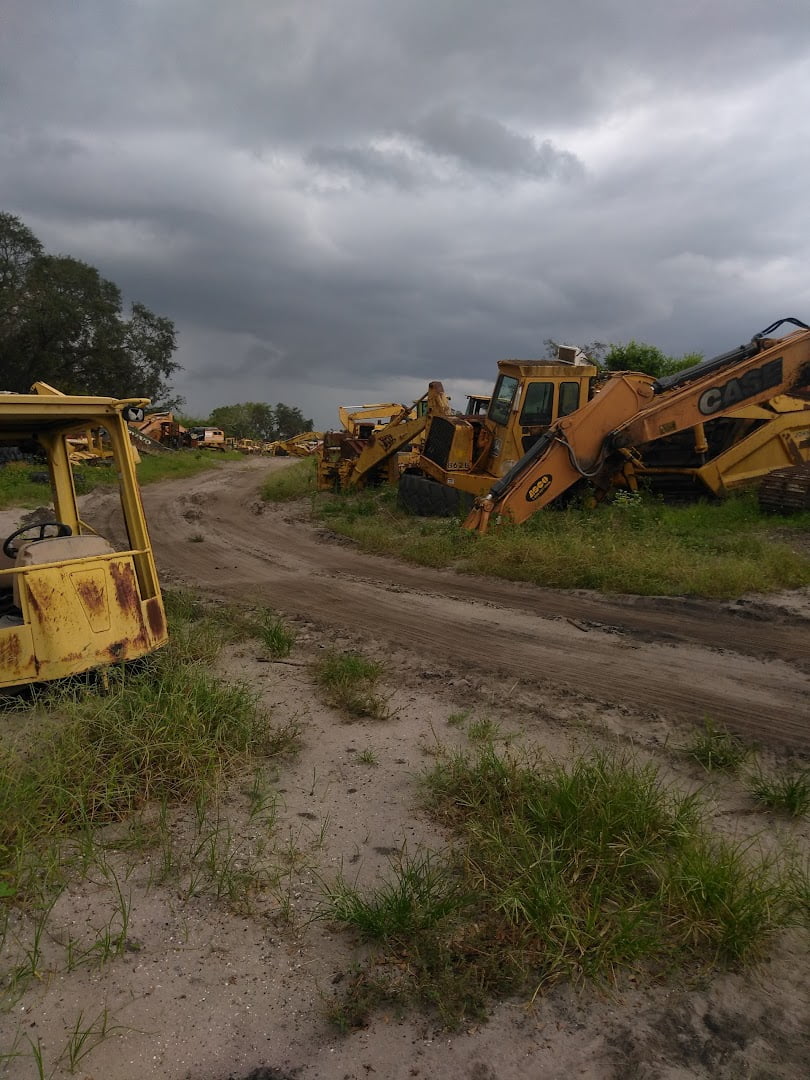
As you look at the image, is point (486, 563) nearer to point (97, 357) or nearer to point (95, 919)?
point (95, 919)

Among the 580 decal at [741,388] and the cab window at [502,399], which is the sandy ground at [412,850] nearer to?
the 580 decal at [741,388]

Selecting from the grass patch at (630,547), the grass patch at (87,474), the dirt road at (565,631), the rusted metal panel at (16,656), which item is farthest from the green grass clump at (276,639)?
the grass patch at (87,474)

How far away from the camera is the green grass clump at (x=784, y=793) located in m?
3.66

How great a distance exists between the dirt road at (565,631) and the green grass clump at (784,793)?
1.92 ft

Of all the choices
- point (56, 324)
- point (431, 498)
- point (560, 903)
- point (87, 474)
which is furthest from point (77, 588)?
point (56, 324)

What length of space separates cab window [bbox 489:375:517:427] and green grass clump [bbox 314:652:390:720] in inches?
303

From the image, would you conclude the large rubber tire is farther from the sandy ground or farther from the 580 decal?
the sandy ground

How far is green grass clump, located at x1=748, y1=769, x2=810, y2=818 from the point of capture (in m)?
3.66

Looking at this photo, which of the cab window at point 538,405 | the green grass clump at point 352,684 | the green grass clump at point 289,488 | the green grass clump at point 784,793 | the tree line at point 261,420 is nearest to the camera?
the green grass clump at point 784,793

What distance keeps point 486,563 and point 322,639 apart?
3144 mm

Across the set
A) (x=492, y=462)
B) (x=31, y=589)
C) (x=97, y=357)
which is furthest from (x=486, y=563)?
(x=97, y=357)

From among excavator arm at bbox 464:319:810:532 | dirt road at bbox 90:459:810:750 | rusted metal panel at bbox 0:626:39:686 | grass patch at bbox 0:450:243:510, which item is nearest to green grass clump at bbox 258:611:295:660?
dirt road at bbox 90:459:810:750

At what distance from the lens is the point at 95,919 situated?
9.73 ft

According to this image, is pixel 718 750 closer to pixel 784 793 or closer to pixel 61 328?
pixel 784 793
